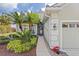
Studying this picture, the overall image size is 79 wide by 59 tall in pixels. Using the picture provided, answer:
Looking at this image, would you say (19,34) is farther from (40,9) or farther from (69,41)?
(69,41)

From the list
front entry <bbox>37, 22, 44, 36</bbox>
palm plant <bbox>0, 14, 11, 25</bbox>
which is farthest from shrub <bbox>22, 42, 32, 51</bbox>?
palm plant <bbox>0, 14, 11, 25</bbox>

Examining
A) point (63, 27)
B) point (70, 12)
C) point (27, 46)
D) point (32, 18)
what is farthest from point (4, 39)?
point (70, 12)

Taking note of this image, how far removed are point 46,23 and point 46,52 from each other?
0.85m

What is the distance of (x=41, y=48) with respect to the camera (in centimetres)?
828

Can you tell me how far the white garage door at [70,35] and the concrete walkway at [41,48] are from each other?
20.7 inches

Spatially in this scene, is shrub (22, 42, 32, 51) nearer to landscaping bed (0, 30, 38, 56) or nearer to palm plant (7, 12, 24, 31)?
landscaping bed (0, 30, 38, 56)

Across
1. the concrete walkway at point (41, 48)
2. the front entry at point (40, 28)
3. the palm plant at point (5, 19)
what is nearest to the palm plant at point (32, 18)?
the front entry at point (40, 28)

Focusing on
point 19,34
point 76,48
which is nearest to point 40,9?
point 19,34

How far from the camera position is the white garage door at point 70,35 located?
8219mm

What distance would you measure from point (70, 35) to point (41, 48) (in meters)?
0.93

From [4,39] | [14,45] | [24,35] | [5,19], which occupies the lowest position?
[14,45]

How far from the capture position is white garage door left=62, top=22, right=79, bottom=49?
8.22 meters

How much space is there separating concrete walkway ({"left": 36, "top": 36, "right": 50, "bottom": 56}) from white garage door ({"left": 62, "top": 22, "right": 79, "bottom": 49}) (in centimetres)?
53

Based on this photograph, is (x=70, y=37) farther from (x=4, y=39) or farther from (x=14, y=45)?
(x=4, y=39)
